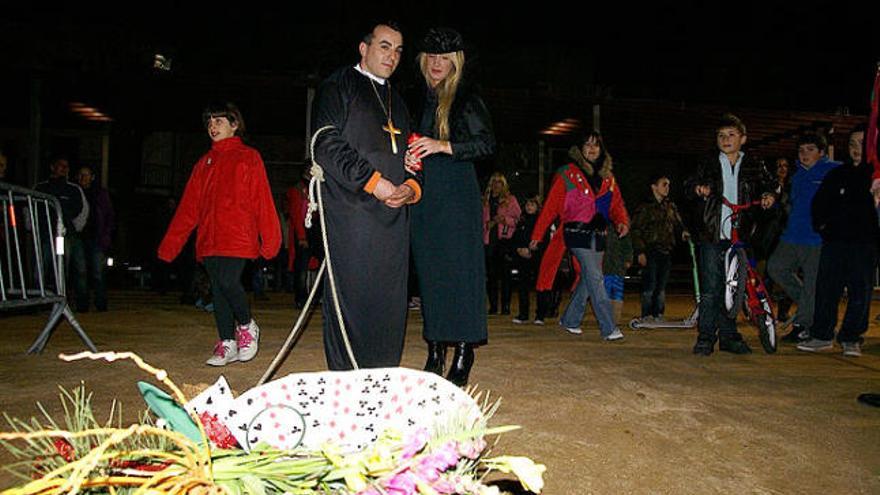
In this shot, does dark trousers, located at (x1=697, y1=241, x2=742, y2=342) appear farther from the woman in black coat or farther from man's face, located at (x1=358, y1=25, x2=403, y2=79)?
man's face, located at (x1=358, y1=25, x2=403, y2=79)

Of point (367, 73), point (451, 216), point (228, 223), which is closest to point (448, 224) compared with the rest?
point (451, 216)

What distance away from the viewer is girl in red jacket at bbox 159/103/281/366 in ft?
14.2

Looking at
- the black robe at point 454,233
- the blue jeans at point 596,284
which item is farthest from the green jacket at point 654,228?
the black robe at point 454,233

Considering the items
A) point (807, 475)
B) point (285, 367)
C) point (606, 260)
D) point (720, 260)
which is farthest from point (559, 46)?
point (807, 475)

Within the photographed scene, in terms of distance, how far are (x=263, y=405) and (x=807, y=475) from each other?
2.09m

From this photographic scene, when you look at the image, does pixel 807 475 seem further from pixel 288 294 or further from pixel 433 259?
pixel 288 294

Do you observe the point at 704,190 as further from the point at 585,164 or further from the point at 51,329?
the point at 51,329

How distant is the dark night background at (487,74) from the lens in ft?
48.3

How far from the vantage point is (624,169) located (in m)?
20.6

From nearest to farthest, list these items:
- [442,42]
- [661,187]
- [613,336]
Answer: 1. [442,42]
2. [613,336]
3. [661,187]

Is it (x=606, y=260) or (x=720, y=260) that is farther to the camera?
(x=606, y=260)

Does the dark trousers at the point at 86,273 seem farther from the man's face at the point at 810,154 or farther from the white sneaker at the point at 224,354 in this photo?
the man's face at the point at 810,154

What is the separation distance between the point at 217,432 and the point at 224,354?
3.48 m

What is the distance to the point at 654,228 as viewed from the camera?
8.00m
